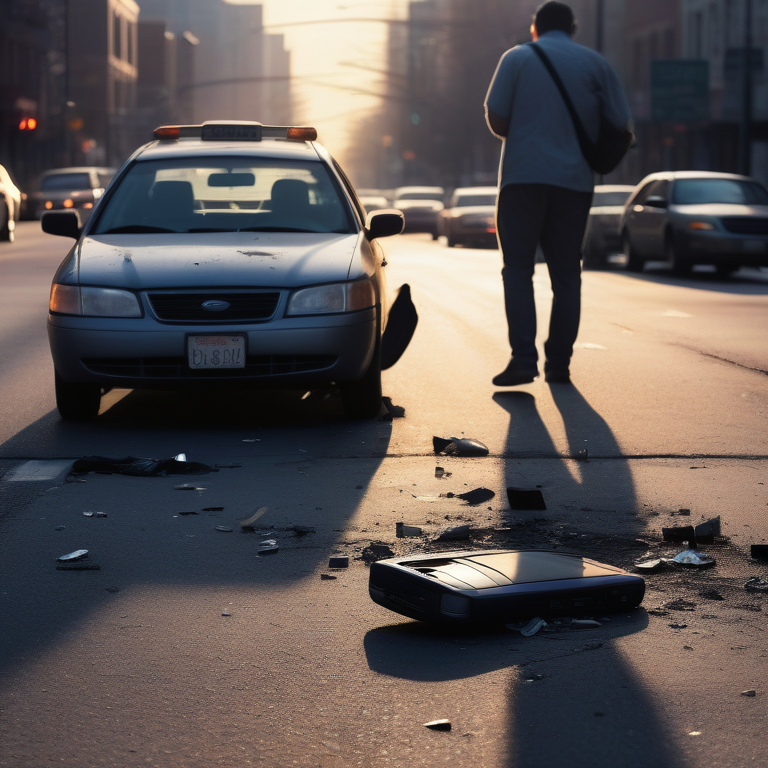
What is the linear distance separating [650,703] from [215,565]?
1.69 metres

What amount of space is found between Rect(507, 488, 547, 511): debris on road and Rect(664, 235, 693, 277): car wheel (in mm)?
16188

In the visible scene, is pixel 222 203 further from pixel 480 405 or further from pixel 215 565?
pixel 215 565

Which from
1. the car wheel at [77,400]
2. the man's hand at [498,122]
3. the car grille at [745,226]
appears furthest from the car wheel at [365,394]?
the car grille at [745,226]

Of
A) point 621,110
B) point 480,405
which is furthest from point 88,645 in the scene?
point 621,110

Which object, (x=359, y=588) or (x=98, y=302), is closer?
(x=359, y=588)

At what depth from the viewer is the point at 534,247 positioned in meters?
8.52

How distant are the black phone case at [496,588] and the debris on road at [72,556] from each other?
109 cm

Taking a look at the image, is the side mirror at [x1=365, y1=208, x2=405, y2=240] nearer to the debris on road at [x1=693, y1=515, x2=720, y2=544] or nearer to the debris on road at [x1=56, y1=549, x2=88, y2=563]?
the debris on road at [x1=693, y1=515, x2=720, y2=544]

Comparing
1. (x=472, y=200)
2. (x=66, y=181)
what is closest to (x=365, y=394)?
(x=472, y=200)

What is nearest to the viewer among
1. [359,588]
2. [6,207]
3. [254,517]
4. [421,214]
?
[359,588]

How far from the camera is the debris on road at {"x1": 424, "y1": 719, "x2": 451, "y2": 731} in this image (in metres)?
3.04

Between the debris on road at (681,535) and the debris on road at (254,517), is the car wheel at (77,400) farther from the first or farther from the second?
the debris on road at (681,535)

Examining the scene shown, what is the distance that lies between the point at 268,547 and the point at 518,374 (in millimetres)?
3871

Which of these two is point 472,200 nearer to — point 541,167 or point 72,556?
point 541,167
